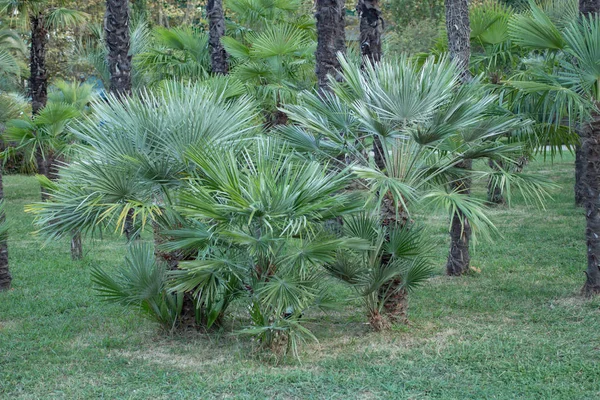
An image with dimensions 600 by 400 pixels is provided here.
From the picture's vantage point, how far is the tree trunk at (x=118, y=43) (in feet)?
31.4

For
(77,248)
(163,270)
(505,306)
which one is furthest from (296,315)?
(77,248)

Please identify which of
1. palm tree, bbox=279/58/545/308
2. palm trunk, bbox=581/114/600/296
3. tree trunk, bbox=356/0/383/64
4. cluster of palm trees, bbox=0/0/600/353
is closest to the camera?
cluster of palm trees, bbox=0/0/600/353

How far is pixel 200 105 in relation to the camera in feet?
22.7

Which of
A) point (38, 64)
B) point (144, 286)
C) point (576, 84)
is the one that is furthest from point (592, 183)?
point (38, 64)

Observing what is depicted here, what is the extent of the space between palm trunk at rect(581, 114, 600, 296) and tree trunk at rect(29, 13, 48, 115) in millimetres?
11979

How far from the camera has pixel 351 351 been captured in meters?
6.61

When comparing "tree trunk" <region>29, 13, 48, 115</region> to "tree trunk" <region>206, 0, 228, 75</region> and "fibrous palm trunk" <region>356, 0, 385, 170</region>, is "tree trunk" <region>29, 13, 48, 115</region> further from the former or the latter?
"fibrous palm trunk" <region>356, 0, 385, 170</region>

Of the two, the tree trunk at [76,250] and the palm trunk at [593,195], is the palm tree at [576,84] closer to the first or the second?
the palm trunk at [593,195]

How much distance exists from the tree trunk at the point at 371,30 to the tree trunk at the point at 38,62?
9.38 m

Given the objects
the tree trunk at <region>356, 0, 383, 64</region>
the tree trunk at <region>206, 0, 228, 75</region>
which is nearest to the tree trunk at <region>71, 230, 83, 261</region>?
the tree trunk at <region>206, 0, 228, 75</region>

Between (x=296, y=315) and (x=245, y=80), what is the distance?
23.8 ft

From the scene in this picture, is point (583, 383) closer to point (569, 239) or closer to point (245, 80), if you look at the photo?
Answer: point (569, 239)

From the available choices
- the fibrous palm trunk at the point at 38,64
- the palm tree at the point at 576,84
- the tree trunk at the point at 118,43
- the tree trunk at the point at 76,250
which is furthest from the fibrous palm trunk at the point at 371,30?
the fibrous palm trunk at the point at 38,64

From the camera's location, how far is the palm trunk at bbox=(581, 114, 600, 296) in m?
7.77
